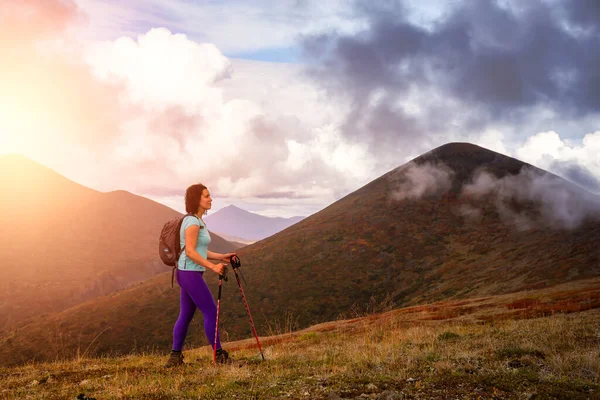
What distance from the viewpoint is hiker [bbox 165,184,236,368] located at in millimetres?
8094

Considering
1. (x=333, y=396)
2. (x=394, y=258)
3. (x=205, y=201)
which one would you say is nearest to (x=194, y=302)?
(x=205, y=201)

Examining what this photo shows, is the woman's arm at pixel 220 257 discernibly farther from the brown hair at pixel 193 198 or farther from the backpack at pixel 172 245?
the brown hair at pixel 193 198

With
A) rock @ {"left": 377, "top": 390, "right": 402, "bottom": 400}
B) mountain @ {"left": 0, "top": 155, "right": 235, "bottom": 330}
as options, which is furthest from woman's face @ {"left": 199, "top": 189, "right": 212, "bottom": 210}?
mountain @ {"left": 0, "top": 155, "right": 235, "bottom": 330}

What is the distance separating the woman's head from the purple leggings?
4.16 feet

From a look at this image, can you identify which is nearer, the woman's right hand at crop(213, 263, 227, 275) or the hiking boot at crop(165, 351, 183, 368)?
the woman's right hand at crop(213, 263, 227, 275)

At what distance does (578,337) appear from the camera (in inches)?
371

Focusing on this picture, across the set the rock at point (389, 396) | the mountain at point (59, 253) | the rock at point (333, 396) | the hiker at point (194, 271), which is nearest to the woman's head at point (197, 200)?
the hiker at point (194, 271)

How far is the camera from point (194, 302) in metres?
8.32

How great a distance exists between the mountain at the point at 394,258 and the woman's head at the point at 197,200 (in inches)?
1701

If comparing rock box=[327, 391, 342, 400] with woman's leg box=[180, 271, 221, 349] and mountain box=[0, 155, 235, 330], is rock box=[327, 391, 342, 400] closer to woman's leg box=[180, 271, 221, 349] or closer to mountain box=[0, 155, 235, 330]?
woman's leg box=[180, 271, 221, 349]

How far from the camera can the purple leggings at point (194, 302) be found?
8188 millimetres

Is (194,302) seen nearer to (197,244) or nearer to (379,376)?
(197,244)

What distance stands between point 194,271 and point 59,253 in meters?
159

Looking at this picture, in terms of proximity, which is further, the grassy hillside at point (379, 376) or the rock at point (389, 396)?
the grassy hillside at point (379, 376)
